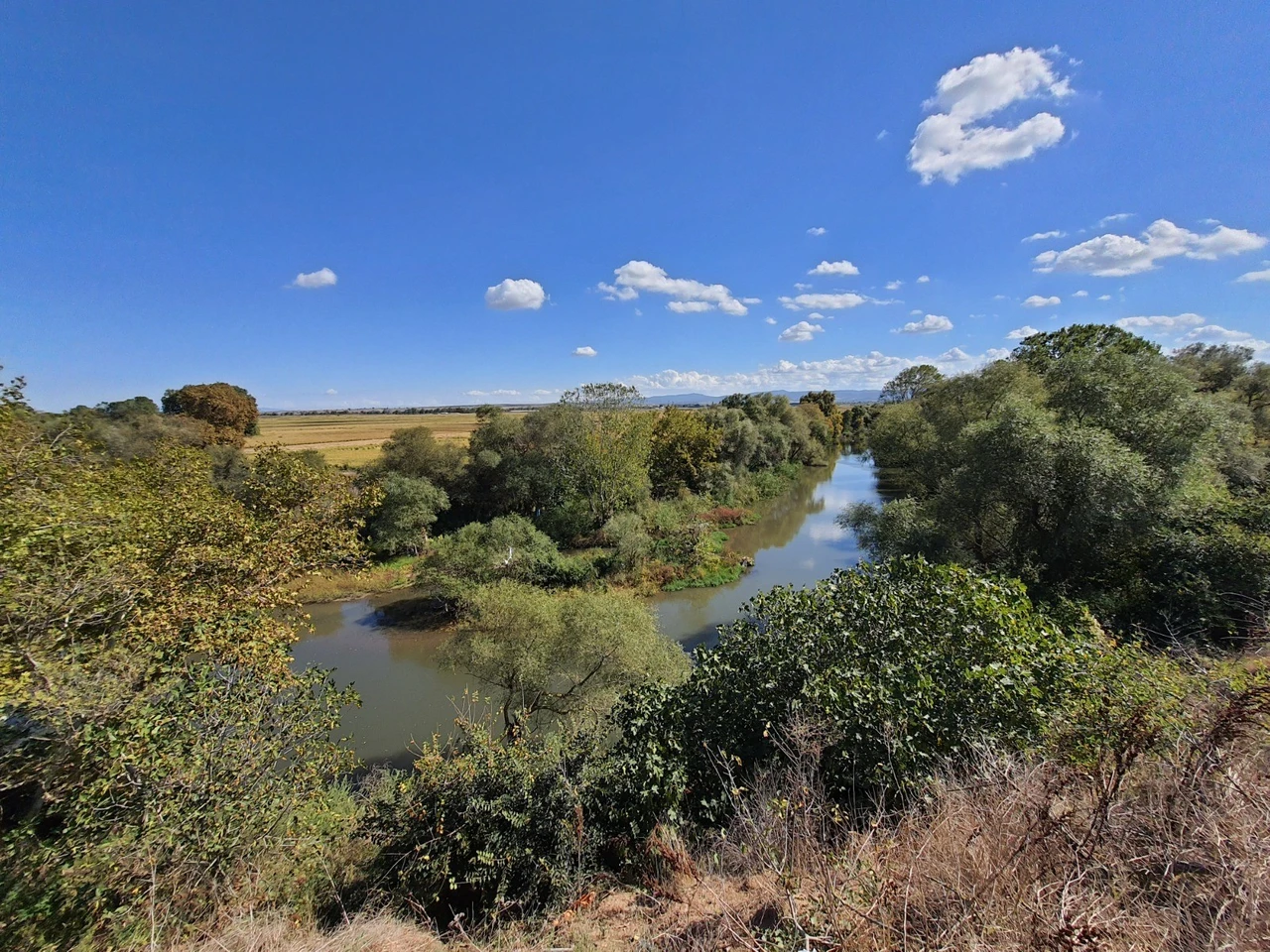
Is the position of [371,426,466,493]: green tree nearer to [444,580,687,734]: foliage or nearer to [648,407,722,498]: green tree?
[648,407,722,498]: green tree

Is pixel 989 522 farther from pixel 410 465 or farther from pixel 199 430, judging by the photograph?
pixel 199 430

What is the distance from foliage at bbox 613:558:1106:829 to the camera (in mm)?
4891

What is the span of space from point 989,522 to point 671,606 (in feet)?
35.5

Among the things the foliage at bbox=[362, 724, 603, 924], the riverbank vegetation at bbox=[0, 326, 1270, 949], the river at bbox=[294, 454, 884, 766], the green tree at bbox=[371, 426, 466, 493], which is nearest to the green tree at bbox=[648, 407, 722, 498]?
the river at bbox=[294, 454, 884, 766]

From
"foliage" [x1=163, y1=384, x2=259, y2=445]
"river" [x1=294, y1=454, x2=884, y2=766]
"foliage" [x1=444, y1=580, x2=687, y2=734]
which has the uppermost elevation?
"foliage" [x1=163, y1=384, x2=259, y2=445]

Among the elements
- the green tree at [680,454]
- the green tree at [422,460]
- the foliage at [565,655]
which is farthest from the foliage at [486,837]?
the green tree at [680,454]

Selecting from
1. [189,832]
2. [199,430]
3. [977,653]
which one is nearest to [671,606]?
[977,653]

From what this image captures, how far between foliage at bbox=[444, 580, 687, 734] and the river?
4.11 ft

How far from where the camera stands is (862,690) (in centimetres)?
512

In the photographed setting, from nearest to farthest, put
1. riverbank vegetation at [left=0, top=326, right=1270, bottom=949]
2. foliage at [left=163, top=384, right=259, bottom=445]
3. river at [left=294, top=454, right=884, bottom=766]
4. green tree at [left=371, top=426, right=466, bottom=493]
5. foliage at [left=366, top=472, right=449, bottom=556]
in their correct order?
riverbank vegetation at [left=0, top=326, right=1270, bottom=949]
river at [left=294, top=454, right=884, bottom=766]
foliage at [left=366, top=472, right=449, bottom=556]
green tree at [left=371, top=426, right=466, bottom=493]
foliage at [left=163, top=384, right=259, bottom=445]

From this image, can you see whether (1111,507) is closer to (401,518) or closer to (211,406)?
(401,518)

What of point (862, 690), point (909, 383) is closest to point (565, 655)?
point (862, 690)

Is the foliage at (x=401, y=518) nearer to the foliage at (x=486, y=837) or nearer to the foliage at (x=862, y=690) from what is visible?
the foliage at (x=486, y=837)

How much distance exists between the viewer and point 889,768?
15.0 ft
